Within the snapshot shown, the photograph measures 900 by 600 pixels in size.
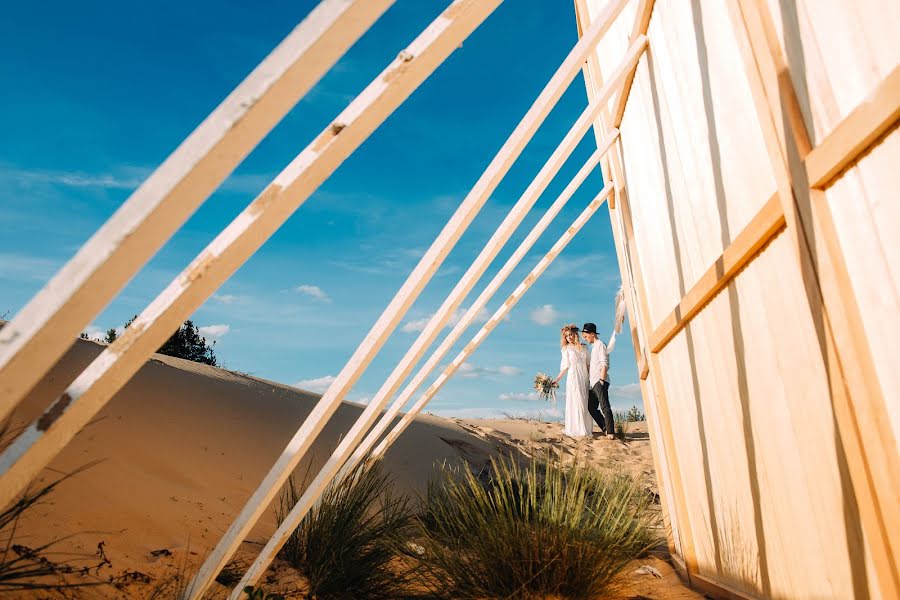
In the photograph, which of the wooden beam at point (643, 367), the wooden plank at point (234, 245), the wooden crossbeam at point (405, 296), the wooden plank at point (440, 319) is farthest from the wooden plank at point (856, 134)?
the wooden beam at point (643, 367)

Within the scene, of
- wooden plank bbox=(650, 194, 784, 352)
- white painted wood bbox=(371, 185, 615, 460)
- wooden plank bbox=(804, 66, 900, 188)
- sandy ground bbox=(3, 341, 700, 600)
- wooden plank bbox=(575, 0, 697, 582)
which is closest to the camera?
wooden plank bbox=(804, 66, 900, 188)

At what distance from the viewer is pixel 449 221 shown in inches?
111

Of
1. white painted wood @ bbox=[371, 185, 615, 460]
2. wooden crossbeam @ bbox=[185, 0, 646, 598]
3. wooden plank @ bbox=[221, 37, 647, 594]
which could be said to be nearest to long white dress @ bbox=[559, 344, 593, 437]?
white painted wood @ bbox=[371, 185, 615, 460]

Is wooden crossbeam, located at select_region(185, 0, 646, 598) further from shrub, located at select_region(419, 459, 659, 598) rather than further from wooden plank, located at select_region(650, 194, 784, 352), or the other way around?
shrub, located at select_region(419, 459, 659, 598)

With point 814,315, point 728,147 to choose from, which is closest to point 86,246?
point 814,315

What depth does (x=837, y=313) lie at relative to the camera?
62.6 inches

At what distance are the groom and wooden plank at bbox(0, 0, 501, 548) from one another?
9.41m

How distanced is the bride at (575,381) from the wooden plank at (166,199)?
385 inches

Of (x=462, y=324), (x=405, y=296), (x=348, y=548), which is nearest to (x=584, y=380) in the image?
(x=462, y=324)

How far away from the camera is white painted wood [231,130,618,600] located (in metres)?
3.14

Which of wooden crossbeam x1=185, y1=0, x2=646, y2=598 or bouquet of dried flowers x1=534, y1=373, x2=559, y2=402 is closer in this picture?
wooden crossbeam x1=185, y1=0, x2=646, y2=598

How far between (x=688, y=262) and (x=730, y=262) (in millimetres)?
816

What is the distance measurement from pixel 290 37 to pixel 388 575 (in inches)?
137

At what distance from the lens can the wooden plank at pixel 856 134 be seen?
132 cm
